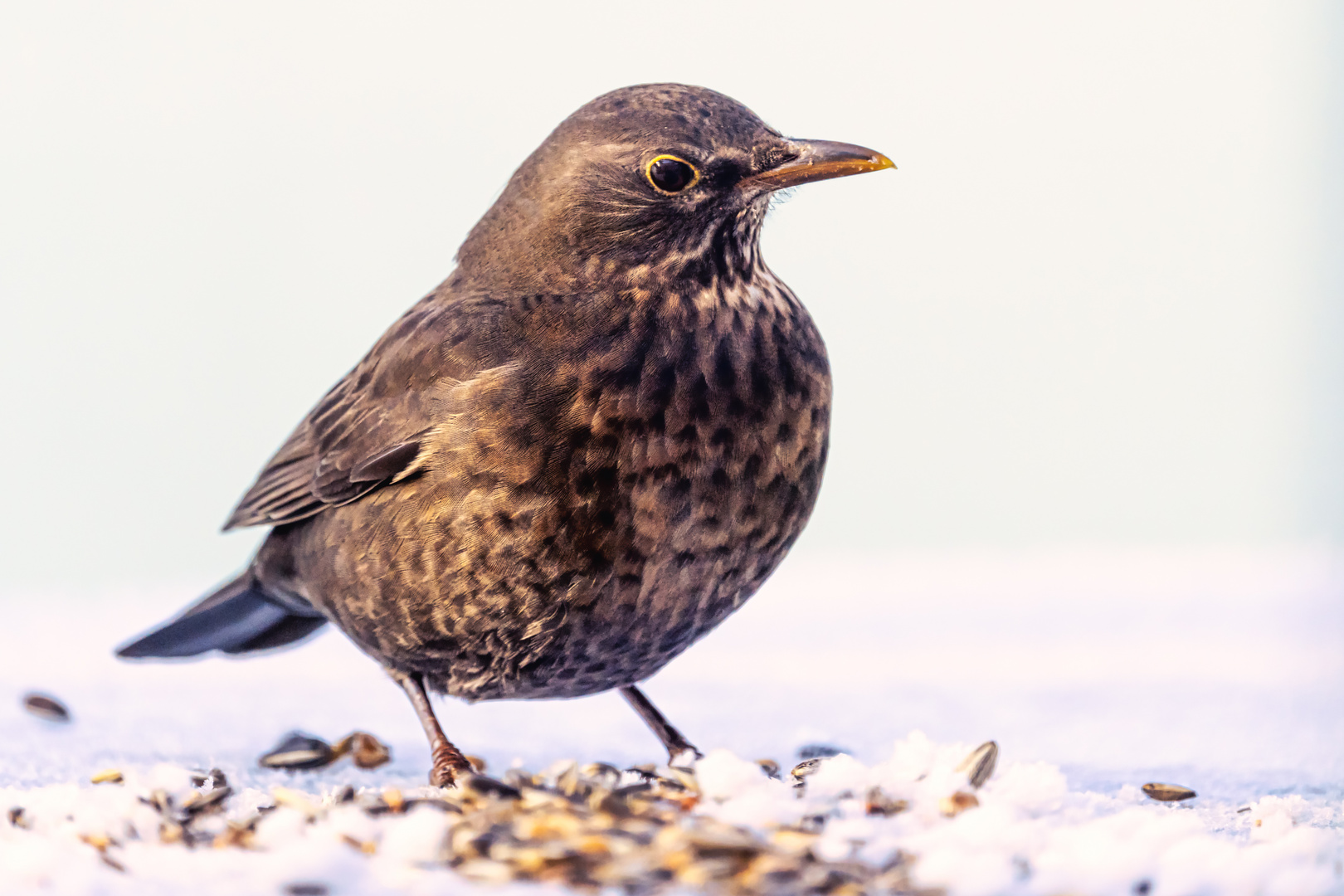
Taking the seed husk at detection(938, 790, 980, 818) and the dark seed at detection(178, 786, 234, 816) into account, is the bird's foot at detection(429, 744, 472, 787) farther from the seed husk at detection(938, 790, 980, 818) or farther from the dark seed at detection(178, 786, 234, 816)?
the seed husk at detection(938, 790, 980, 818)

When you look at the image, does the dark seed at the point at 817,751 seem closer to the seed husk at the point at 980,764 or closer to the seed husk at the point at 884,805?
the seed husk at the point at 980,764

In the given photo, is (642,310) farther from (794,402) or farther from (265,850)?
(265,850)

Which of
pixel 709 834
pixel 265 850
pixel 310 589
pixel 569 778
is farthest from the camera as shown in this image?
pixel 310 589

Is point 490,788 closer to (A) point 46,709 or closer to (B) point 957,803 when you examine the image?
(B) point 957,803

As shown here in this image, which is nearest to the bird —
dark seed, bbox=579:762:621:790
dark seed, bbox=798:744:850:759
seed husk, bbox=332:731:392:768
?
dark seed, bbox=579:762:621:790

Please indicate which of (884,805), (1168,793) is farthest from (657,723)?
(1168,793)

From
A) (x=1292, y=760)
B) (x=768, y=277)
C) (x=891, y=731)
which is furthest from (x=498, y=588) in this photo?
(x=1292, y=760)
